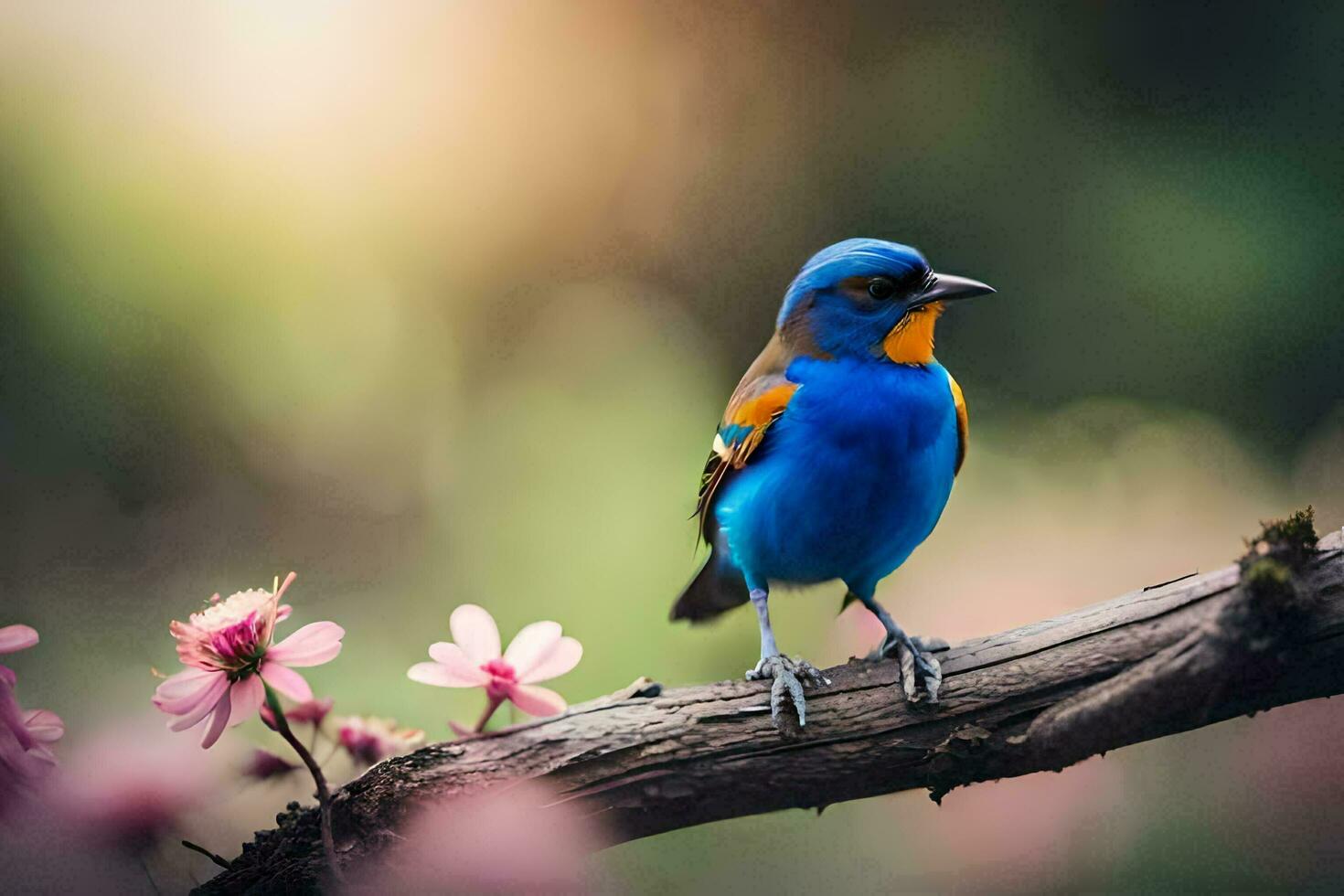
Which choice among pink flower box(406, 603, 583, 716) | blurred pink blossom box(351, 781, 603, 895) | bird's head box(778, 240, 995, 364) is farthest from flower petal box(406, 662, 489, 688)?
→ bird's head box(778, 240, 995, 364)

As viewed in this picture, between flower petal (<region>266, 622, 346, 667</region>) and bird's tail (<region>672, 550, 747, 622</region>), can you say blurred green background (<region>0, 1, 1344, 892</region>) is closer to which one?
bird's tail (<region>672, 550, 747, 622</region>)

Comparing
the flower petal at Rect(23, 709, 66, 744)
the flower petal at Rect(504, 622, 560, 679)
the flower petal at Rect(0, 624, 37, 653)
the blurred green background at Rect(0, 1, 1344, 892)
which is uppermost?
the blurred green background at Rect(0, 1, 1344, 892)

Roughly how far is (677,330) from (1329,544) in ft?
3.17

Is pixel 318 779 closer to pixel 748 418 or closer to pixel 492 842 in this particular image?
pixel 492 842

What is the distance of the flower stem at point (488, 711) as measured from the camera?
953mm

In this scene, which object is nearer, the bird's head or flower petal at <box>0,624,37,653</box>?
flower petal at <box>0,624,37,653</box>

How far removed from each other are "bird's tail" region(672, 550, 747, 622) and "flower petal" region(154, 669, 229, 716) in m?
0.49

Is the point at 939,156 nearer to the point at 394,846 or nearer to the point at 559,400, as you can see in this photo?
the point at 559,400

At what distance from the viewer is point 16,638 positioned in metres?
0.92

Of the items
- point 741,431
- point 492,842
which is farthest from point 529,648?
point 741,431

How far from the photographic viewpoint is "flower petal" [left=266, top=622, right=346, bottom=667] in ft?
2.83

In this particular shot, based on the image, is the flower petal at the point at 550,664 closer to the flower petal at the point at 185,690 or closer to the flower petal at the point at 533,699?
the flower petal at the point at 533,699

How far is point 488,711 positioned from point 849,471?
381mm

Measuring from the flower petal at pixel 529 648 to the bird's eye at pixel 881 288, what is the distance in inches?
16.3
